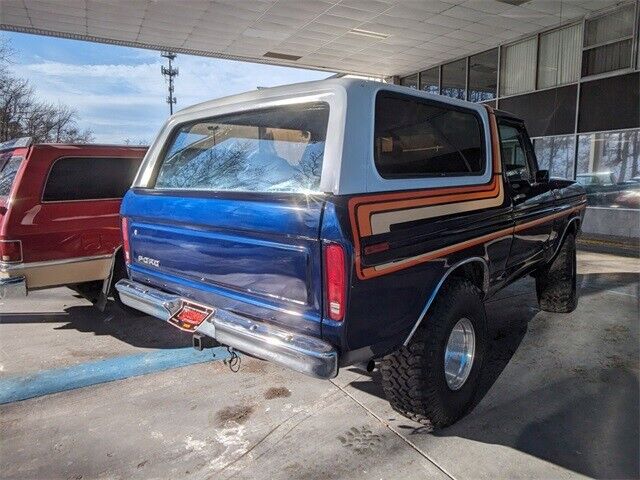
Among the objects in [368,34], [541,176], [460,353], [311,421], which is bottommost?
[311,421]

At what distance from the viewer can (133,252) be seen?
3.44m

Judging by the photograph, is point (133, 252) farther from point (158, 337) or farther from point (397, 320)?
point (397, 320)

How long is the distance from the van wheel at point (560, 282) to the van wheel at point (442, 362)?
7.64ft

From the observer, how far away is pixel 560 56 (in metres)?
11.7

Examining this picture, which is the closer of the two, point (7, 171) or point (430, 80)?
point (7, 171)

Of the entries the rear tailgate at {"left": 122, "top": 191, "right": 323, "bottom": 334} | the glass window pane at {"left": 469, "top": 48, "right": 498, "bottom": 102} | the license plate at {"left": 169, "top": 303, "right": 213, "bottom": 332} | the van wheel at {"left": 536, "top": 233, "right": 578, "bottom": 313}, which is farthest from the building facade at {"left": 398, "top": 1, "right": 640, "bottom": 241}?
the license plate at {"left": 169, "top": 303, "right": 213, "bottom": 332}

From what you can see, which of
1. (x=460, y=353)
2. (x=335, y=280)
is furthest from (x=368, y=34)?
(x=335, y=280)

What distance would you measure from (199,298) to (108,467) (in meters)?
1.05

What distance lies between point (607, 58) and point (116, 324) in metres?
11.7

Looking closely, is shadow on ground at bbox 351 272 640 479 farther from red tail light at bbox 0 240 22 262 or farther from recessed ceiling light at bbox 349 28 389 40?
recessed ceiling light at bbox 349 28 389 40

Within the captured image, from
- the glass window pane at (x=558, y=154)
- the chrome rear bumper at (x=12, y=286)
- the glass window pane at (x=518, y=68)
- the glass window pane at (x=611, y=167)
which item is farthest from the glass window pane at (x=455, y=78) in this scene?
the chrome rear bumper at (x=12, y=286)

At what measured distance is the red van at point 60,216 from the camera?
4.29 m

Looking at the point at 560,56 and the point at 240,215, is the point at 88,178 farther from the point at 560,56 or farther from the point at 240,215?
the point at 560,56

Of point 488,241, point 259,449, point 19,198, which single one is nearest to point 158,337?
point 19,198
